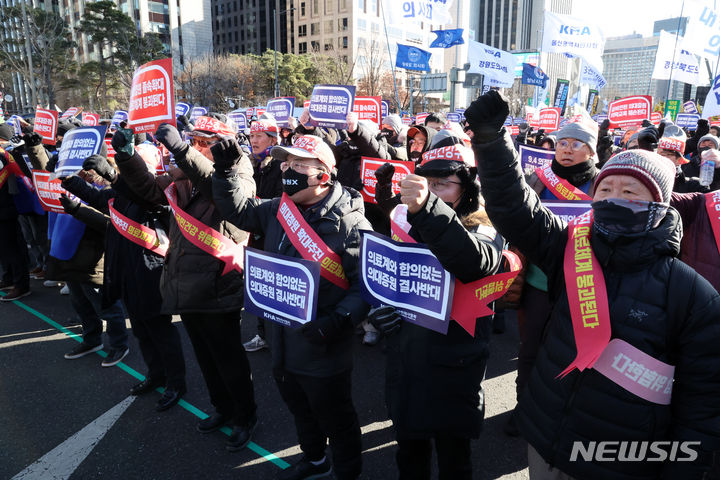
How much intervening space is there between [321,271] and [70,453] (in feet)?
7.80

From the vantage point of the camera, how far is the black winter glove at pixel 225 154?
2645mm

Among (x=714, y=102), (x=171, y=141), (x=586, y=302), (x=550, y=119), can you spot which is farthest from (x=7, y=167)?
(x=714, y=102)

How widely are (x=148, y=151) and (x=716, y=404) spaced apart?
3.67 metres

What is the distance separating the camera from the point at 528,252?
74.0 inches

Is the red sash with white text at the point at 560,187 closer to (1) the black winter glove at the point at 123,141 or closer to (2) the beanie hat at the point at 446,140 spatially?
(2) the beanie hat at the point at 446,140

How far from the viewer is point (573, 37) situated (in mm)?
13625

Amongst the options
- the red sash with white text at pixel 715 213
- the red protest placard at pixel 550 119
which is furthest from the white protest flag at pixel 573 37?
the red sash with white text at pixel 715 213

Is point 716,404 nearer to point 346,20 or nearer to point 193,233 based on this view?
point 193,233

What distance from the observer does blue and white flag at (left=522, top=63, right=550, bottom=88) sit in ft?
62.8

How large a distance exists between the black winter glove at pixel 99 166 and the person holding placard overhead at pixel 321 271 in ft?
4.49

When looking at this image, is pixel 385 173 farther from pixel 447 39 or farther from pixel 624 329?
pixel 447 39

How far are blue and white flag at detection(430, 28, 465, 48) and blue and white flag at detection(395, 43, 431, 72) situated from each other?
90cm

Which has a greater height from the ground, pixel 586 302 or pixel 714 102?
pixel 714 102

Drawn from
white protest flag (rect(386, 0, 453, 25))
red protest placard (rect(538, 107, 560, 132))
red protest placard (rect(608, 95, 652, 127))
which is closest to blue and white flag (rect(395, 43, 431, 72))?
white protest flag (rect(386, 0, 453, 25))
